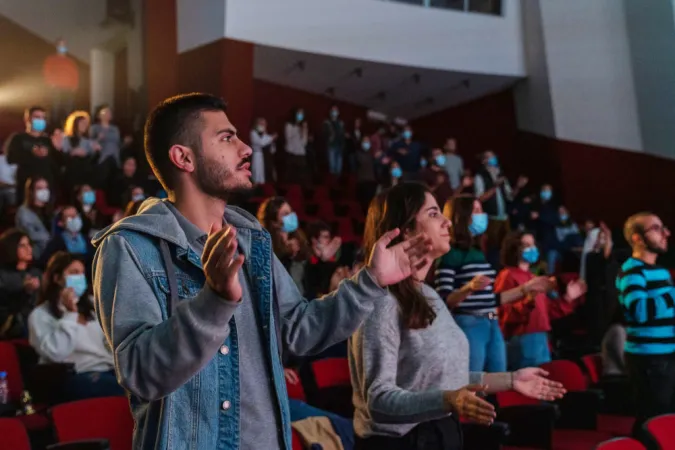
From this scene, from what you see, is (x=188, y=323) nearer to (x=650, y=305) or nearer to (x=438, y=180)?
(x=650, y=305)

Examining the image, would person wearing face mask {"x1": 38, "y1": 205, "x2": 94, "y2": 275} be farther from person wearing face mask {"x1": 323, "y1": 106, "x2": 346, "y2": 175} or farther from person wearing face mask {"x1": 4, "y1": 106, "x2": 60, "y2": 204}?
person wearing face mask {"x1": 323, "y1": 106, "x2": 346, "y2": 175}

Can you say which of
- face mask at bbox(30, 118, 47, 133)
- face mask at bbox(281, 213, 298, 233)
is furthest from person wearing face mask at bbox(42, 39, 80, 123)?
face mask at bbox(281, 213, 298, 233)

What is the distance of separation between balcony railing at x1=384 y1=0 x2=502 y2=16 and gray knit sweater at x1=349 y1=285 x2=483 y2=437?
25.2 ft

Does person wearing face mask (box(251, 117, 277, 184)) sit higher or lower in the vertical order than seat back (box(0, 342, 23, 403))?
higher

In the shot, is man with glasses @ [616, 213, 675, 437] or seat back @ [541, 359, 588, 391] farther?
seat back @ [541, 359, 588, 391]

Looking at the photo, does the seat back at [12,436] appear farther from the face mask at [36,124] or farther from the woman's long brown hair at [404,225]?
the face mask at [36,124]

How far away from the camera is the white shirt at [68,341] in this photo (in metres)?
3.26

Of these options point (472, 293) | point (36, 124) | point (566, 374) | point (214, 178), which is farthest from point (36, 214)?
point (214, 178)

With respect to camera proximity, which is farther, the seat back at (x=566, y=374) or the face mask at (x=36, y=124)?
the face mask at (x=36, y=124)

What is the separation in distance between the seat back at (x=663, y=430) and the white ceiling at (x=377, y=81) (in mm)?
6897

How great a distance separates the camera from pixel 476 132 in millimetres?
10336

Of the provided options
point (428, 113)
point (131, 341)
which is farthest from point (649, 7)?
point (131, 341)

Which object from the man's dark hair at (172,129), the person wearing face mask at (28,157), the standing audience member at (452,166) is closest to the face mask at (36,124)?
the person wearing face mask at (28,157)

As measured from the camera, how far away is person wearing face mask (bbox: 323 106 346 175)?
29.2 feet
